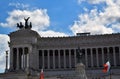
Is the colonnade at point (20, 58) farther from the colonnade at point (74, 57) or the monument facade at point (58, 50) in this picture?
the colonnade at point (74, 57)

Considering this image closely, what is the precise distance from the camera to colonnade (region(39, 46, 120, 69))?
337 feet

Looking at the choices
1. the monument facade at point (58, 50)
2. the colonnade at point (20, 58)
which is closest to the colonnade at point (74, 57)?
the monument facade at point (58, 50)

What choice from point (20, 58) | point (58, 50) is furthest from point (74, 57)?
point (20, 58)

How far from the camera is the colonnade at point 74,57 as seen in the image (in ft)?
337

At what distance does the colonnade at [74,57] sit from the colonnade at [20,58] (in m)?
4.20

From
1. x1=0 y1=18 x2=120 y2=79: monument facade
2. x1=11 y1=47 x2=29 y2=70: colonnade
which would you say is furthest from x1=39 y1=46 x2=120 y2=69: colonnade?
x1=11 y1=47 x2=29 y2=70: colonnade

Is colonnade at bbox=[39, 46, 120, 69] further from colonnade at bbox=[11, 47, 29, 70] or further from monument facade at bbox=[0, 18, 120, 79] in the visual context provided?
colonnade at bbox=[11, 47, 29, 70]

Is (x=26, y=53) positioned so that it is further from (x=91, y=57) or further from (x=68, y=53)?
(x=91, y=57)

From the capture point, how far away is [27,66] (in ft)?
339

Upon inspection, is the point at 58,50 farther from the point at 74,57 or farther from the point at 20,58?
the point at 20,58

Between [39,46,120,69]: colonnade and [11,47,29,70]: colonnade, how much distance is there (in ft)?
13.8

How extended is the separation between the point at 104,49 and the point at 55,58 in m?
14.6

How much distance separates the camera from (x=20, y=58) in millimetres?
105312

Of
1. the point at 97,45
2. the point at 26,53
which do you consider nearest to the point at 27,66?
the point at 26,53
